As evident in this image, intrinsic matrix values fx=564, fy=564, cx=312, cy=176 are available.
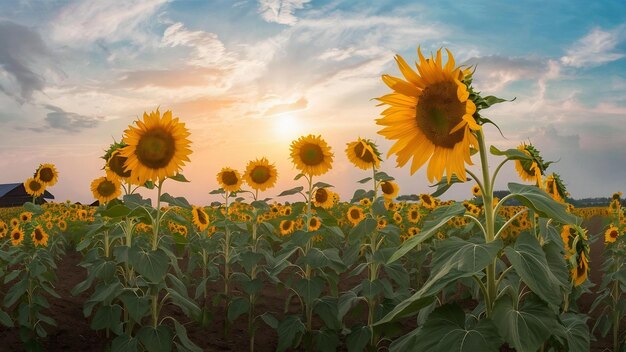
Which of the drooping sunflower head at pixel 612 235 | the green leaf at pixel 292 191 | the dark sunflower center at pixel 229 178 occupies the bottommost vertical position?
the drooping sunflower head at pixel 612 235

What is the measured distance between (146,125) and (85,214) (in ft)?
30.1

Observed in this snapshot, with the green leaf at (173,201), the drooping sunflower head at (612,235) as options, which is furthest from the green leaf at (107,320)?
the drooping sunflower head at (612,235)

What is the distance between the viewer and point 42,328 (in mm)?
6941

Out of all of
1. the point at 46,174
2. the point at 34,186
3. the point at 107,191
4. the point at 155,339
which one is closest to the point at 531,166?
the point at 155,339

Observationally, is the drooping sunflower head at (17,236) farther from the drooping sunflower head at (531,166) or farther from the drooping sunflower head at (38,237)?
the drooping sunflower head at (531,166)

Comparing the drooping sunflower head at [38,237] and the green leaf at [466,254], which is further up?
the green leaf at [466,254]

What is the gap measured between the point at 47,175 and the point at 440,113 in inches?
431

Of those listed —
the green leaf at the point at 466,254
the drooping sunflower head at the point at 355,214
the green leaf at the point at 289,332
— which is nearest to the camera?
the green leaf at the point at 466,254

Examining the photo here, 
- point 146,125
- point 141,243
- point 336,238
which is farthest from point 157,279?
point 336,238

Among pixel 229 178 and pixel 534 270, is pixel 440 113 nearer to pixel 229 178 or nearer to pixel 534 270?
pixel 534 270

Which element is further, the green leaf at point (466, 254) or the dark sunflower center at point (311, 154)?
the dark sunflower center at point (311, 154)

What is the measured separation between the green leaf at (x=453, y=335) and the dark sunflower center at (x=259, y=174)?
5.56m

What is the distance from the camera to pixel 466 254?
2.94 metres

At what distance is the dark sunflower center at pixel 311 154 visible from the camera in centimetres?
745
